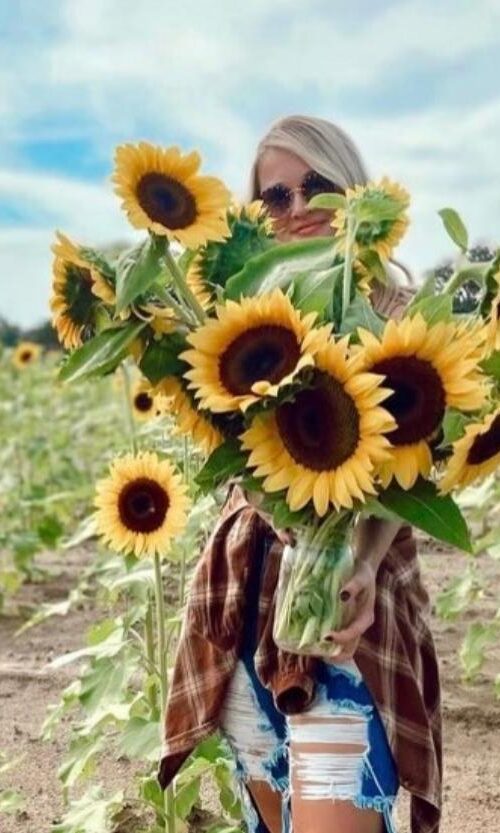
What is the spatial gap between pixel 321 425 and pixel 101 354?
0.24m

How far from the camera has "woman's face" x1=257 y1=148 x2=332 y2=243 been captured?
193 centimetres

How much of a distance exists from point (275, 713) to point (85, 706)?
2.00ft

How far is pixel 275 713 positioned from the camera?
1.87m

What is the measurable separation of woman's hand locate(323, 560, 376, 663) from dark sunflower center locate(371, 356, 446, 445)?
0.22m

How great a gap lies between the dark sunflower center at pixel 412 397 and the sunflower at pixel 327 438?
0.03 metres

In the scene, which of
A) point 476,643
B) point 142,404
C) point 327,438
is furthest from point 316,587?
point 142,404

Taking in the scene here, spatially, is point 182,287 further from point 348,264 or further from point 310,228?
A: point 310,228

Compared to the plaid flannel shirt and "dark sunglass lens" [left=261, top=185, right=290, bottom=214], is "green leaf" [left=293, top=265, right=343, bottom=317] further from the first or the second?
"dark sunglass lens" [left=261, top=185, right=290, bottom=214]

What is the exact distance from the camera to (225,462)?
1543 mm

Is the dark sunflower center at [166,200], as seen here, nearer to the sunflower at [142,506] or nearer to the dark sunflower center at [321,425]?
the dark sunflower center at [321,425]

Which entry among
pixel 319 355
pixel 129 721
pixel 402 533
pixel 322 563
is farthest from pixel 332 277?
pixel 129 721

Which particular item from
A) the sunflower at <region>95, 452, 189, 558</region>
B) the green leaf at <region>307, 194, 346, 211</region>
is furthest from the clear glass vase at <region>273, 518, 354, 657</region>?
the sunflower at <region>95, 452, 189, 558</region>

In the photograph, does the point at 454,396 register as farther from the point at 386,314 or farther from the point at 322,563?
the point at 386,314

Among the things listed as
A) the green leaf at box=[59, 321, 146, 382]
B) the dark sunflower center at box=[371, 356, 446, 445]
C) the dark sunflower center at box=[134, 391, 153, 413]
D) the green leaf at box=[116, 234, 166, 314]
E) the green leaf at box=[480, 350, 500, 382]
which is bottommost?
the dark sunflower center at box=[371, 356, 446, 445]
